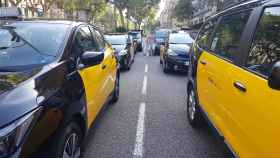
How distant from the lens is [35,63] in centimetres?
295

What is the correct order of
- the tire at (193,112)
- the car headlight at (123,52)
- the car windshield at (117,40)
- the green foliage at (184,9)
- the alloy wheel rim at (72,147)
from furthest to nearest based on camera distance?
the green foliage at (184,9) → the car windshield at (117,40) → the car headlight at (123,52) → the tire at (193,112) → the alloy wheel rim at (72,147)

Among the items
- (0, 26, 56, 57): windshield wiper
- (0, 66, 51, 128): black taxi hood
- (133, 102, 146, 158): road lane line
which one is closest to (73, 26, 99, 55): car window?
(0, 26, 56, 57): windshield wiper

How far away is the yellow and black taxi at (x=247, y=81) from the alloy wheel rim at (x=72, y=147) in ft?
4.80

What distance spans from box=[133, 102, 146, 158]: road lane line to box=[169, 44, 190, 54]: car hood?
457cm

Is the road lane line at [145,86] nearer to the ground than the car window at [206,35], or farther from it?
nearer to the ground

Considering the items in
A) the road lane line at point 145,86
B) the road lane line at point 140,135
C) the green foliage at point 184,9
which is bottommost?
the road lane line at point 145,86

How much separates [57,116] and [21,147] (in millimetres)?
517

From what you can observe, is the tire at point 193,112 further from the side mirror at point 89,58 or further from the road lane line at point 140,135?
the side mirror at point 89,58

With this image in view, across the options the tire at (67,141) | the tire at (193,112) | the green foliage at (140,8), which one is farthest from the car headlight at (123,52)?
the green foliage at (140,8)

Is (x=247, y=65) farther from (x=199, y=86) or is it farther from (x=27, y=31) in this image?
(x=27, y=31)

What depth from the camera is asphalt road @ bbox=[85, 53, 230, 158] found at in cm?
376

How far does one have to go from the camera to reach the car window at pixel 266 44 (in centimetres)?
215

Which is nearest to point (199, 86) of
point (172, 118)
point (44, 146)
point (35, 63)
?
point (172, 118)

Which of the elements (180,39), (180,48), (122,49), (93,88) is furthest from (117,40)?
(93,88)
